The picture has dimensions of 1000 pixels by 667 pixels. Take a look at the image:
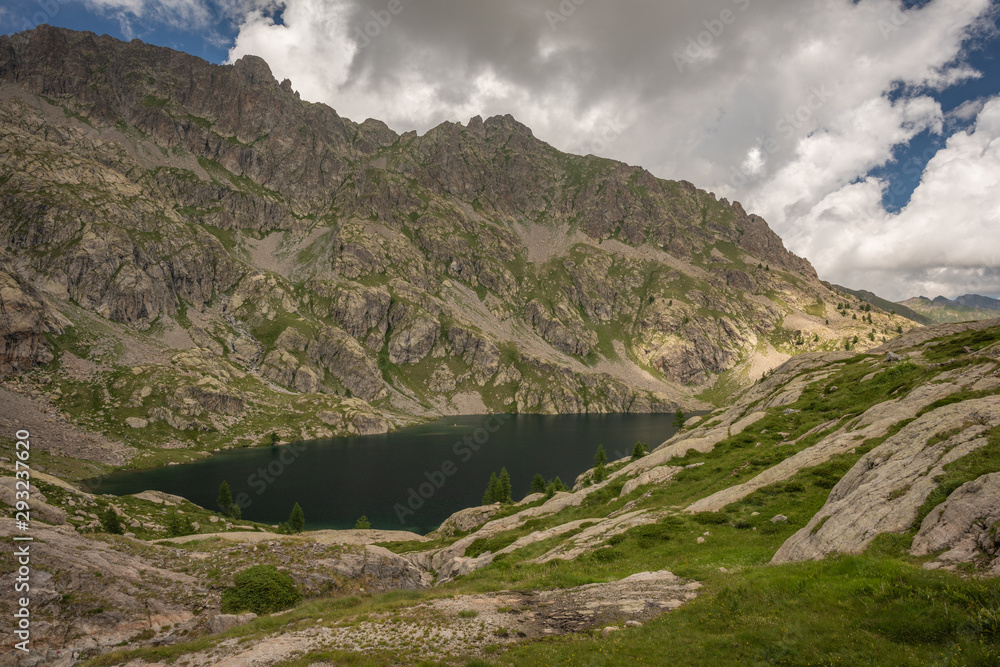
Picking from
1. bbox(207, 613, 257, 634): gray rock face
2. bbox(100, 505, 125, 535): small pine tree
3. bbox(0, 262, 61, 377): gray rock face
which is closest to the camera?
bbox(207, 613, 257, 634): gray rock face

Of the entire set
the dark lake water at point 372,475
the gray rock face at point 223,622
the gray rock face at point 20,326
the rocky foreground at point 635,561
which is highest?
the gray rock face at point 20,326

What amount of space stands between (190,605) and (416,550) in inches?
1327

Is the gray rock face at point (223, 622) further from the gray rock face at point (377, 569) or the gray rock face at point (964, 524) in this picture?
the gray rock face at point (964, 524)

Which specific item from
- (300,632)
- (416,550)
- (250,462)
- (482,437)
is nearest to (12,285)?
(250,462)

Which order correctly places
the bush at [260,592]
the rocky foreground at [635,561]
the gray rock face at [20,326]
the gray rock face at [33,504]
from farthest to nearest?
the gray rock face at [20,326]
the gray rock face at [33,504]
the bush at [260,592]
the rocky foreground at [635,561]

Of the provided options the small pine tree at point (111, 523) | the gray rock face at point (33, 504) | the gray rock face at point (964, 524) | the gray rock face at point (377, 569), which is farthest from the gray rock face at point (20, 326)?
the gray rock face at point (964, 524)

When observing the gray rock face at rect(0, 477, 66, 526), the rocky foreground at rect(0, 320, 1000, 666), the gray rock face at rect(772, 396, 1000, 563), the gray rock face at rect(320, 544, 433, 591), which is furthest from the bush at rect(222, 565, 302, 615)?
the gray rock face at rect(772, 396, 1000, 563)

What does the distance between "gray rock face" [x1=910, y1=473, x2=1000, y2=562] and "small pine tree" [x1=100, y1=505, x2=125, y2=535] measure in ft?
219

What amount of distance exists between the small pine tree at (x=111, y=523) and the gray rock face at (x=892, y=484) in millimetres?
64004

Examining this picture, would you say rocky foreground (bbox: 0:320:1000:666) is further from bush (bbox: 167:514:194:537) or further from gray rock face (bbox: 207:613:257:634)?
bush (bbox: 167:514:194:537)

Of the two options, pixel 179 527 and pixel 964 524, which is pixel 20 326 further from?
pixel 964 524

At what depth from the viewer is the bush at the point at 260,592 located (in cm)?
2625

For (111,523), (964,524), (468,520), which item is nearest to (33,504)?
(111,523)

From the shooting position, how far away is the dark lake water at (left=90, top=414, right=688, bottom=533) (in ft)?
318
